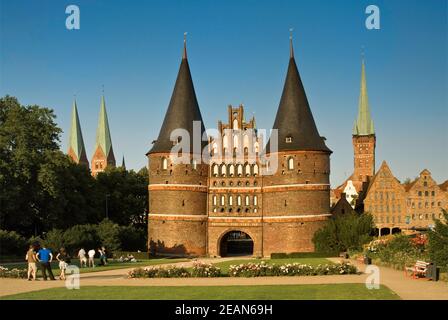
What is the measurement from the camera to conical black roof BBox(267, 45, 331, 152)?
56688mm

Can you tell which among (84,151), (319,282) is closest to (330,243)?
(319,282)

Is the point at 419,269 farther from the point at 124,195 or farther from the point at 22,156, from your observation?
the point at 124,195

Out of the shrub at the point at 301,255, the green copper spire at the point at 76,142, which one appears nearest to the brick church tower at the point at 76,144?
the green copper spire at the point at 76,142

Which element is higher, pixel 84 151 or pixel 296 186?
pixel 84 151

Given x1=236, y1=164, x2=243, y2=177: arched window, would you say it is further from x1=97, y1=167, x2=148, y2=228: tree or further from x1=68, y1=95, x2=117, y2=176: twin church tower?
x1=68, y1=95, x2=117, y2=176: twin church tower

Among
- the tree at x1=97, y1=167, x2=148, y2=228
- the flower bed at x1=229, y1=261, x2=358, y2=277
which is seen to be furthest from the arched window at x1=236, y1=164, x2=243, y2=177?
the flower bed at x1=229, y1=261, x2=358, y2=277

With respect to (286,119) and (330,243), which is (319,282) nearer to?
(330,243)

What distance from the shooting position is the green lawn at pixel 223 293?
18891 millimetres

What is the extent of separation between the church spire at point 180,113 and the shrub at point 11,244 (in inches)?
702

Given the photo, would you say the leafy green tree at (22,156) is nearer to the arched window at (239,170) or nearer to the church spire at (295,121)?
the arched window at (239,170)

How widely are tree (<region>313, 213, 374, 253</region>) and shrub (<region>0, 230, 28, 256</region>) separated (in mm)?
23558

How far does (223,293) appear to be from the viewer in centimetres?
1991

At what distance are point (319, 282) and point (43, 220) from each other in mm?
36210

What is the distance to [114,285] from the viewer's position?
914 inches
